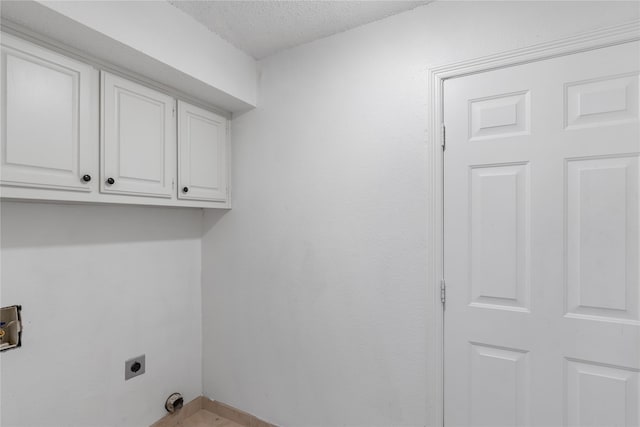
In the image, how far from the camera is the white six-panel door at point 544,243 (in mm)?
1256

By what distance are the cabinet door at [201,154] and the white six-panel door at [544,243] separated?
49.8 inches

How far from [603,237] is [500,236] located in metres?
0.33

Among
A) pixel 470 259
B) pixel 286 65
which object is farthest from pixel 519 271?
pixel 286 65

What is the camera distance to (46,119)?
1322mm

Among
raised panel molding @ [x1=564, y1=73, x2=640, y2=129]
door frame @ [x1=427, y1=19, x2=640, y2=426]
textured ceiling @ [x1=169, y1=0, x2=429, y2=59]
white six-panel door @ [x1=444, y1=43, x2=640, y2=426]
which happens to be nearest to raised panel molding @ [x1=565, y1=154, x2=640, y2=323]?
white six-panel door @ [x1=444, y1=43, x2=640, y2=426]

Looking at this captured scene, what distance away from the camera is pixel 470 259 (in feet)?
4.95

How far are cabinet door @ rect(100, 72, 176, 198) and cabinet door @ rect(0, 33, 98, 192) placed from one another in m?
0.05

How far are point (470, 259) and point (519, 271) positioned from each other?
0.18 metres

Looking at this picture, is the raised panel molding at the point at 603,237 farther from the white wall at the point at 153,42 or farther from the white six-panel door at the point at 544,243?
the white wall at the point at 153,42

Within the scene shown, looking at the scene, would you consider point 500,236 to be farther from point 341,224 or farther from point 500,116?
point 341,224

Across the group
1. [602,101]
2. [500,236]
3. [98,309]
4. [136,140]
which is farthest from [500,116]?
[98,309]

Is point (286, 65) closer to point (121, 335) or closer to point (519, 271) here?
point (519, 271)

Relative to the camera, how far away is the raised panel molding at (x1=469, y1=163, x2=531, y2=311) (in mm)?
1410

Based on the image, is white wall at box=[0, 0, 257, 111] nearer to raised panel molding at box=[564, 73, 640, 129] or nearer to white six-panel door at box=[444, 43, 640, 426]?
white six-panel door at box=[444, 43, 640, 426]
